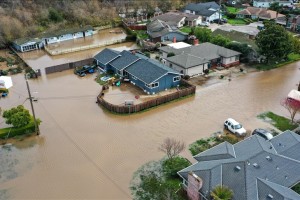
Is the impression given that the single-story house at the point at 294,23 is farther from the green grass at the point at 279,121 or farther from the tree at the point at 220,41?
the green grass at the point at 279,121

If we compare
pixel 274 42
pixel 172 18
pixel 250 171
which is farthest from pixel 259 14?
pixel 250 171

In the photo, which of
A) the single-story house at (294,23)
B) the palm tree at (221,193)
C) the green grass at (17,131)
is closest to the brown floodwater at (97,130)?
the green grass at (17,131)

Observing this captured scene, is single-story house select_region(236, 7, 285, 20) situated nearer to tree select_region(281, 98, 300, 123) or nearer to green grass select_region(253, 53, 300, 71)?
green grass select_region(253, 53, 300, 71)

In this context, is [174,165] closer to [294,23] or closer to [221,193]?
[221,193]

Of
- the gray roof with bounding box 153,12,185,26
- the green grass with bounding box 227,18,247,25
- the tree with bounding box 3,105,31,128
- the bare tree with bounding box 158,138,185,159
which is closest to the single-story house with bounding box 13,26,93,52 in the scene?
the gray roof with bounding box 153,12,185,26

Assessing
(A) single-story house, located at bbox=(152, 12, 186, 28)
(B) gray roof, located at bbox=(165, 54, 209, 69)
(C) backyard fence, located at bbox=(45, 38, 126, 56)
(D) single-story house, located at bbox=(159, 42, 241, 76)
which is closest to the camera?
(B) gray roof, located at bbox=(165, 54, 209, 69)

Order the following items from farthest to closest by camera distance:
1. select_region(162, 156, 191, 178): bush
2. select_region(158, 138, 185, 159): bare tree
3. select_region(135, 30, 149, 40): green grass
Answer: select_region(135, 30, 149, 40): green grass, select_region(158, 138, 185, 159): bare tree, select_region(162, 156, 191, 178): bush
